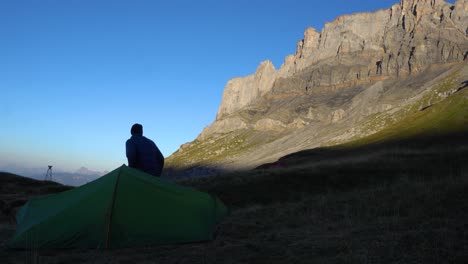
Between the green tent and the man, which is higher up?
the man

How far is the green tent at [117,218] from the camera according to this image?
33.7 feet

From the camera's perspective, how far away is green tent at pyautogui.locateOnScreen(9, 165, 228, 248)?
1027 cm

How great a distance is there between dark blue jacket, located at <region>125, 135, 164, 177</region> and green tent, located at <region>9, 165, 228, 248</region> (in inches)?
38.2

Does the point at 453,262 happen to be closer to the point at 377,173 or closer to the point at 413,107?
the point at 377,173

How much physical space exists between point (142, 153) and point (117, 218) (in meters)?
2.77

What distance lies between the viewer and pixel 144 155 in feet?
41.3

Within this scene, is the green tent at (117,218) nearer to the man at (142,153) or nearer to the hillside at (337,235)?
the hillside at (337,235)

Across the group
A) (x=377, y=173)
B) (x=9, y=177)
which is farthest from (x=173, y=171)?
(x=377, y=173)

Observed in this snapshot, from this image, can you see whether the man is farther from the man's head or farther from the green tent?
the green tent

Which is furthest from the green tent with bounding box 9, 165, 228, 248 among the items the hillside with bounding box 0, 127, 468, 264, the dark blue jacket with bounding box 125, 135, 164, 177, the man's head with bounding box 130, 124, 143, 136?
the man's head with bounding box 130, 124, 143, 136

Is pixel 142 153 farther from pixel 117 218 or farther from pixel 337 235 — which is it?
pixel 337 235

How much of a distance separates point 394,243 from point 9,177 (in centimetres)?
4674

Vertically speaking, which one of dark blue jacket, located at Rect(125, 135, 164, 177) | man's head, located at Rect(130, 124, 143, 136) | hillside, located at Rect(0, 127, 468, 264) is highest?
man's head, located at Rect(130, 124, 143, 136)

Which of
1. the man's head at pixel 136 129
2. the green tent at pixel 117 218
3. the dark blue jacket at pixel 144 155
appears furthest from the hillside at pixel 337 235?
the man's head at pixel 136 129
